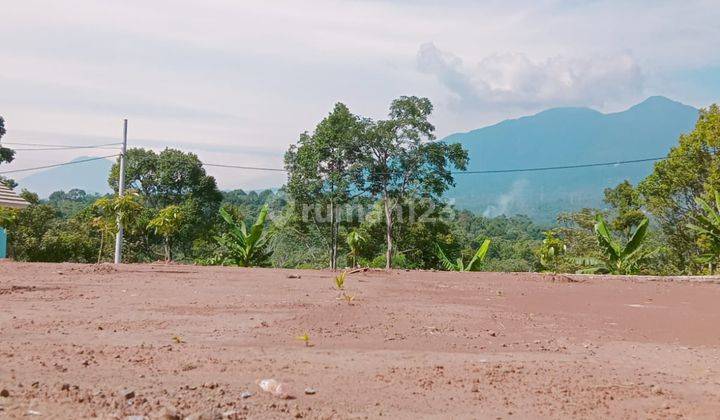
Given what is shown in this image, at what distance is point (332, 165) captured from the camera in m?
27.8

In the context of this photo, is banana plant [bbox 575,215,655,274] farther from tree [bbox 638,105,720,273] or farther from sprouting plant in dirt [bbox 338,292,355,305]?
sprouting plant in dirt [bbox 338,292,355,305]

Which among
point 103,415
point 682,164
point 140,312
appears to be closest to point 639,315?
point 140,312

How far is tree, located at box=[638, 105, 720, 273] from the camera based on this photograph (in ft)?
76.4

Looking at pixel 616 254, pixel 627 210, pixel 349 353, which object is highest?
pixel 627 210

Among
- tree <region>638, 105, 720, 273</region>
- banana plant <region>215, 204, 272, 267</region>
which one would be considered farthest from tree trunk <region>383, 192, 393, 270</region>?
tree <region>638, 105, 720, 273</region>

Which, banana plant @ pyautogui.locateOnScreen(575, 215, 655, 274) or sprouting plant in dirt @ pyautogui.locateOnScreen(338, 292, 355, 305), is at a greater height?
banana plant @ pyautogui.locateOnScreen(575, 215, 655, 274)

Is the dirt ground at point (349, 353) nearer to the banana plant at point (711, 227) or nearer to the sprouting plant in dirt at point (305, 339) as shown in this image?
the sprouting plant in dirt at point (305, 339)

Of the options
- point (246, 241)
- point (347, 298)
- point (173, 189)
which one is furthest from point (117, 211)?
point (173, 189)

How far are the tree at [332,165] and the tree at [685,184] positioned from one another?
12.6 m

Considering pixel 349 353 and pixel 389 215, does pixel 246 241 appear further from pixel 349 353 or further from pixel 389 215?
pixel 349 353

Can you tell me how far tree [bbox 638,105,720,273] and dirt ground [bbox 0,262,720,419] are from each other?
43.7 feet

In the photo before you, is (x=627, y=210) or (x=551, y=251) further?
(x=627, y=210)

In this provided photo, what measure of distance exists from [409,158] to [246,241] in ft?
29.1

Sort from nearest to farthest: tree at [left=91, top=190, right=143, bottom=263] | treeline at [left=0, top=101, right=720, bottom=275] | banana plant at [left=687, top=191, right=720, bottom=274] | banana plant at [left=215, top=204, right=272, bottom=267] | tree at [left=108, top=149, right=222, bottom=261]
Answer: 1. tree at [left=91, top=190, right=143, bottom=263]
2. banana plant at [left=687, top=191, right=720, bottom=274]
3. banana plant at [left=215, top=204, right=272, bottom=267]
4. treeline at [left=0, top=101, right=720, bottom=275]
5. tree at [left=108, top=149, right=222, bottom=261]
